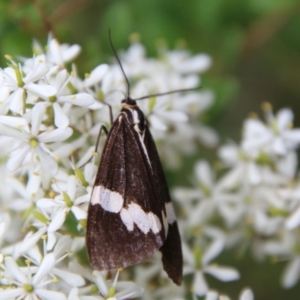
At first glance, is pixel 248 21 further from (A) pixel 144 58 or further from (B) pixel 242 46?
(A) pixel 144 58

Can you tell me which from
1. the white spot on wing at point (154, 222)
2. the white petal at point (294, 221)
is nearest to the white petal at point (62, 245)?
the white spot on wing at point (154, 222)

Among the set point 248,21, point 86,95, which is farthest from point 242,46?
point 86,95

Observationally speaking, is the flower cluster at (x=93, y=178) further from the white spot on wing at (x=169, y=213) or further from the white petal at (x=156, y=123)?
the white spot on wing at (x=169, y=213)

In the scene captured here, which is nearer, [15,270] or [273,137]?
[15,270]

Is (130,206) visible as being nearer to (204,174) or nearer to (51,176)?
(51,176)

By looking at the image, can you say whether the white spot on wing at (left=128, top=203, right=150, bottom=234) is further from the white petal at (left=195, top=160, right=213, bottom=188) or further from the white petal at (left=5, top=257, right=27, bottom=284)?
the white petal at (left=195, top=160, right=213, bottom=188)

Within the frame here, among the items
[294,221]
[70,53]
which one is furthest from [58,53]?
[294,221]
